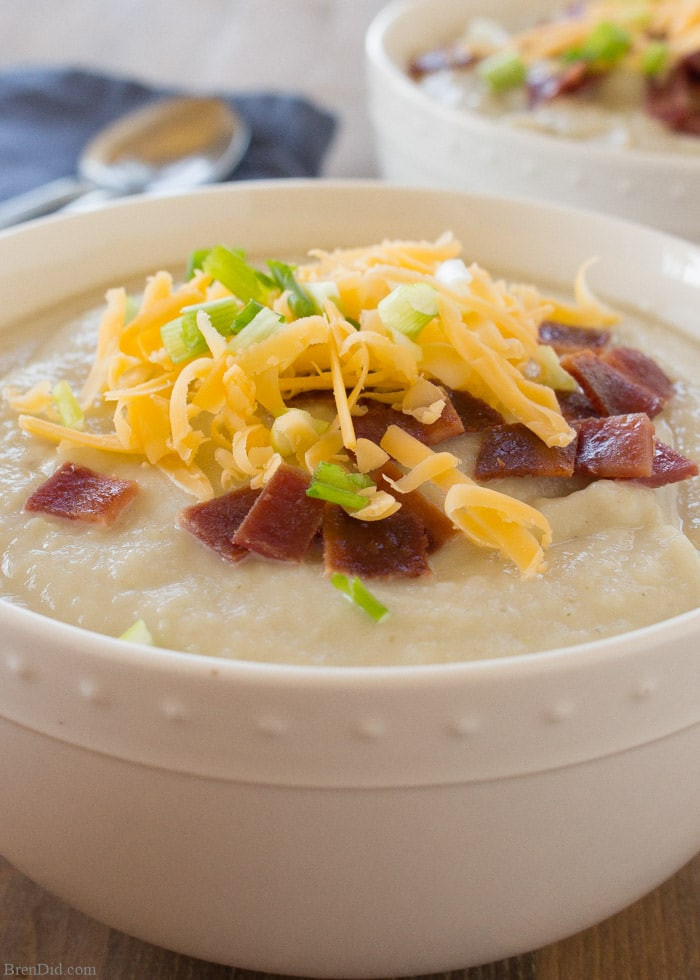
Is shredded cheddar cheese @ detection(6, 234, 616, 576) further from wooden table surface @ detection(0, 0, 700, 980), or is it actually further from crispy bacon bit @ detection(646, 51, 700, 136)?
wooden table surface @ detection(0, 0, 700, 980)

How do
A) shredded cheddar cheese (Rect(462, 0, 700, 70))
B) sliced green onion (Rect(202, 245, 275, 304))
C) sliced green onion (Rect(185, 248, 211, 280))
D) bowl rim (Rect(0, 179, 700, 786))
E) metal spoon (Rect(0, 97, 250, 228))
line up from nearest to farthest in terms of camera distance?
bowl rim (Rect(0, 179, 700, 786)) < sliced green onion (Rect(202, 245, 275, 304)) < sliced green onion (Rect(185, 248, 211, 280)) < shredded cheddar cheese (Rect(462, 0, 700, 70)) < metal spoon (Rect(0, 97, 250, 228))

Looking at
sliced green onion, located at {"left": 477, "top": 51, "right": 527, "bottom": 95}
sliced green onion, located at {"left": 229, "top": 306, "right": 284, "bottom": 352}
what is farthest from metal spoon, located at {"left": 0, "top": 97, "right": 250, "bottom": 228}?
sliced green onion, located at {"left": 229, "top": 306, "right": 284, "bottom": 352}

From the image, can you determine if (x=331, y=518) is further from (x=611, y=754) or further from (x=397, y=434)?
(x=611, y=754)

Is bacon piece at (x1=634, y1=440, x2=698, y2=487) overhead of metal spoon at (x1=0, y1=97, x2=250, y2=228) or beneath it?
overhead

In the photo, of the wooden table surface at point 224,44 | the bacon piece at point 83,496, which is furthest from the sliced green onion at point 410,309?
the wooden table surface at point 224,44

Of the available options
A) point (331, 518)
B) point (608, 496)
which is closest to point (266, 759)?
Answer: point (331, 518)

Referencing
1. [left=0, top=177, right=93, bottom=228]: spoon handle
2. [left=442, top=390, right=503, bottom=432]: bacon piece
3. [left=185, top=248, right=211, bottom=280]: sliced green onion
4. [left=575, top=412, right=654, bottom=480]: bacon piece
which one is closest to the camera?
[left=575, top=412, right=654, bottom=480]: bacon piece

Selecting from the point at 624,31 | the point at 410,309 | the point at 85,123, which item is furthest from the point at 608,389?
the point at 85,123

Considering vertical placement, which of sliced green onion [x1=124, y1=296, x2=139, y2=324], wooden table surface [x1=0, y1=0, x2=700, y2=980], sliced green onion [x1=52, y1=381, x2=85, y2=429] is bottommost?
wooden table surface [x1=0, y1=0, x2=700, y2=980]

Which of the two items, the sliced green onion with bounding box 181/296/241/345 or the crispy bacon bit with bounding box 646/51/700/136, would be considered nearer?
the sliced green onion with bounding box 181/296/241/345
